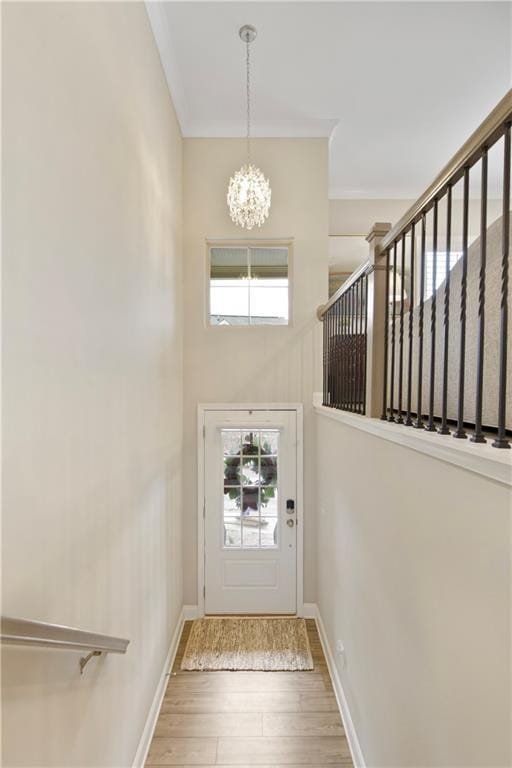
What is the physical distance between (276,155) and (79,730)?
13.7 feet

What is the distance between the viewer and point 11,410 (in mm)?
1005

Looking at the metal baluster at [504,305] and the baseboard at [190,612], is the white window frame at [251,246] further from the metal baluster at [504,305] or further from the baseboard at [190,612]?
the metal baluster at [504,305]

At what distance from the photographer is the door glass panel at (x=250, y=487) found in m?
3.83

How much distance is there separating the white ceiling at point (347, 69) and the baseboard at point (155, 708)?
4.18 metres

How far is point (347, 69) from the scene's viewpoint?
10.1ft

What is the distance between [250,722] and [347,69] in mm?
4566

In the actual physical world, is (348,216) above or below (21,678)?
above

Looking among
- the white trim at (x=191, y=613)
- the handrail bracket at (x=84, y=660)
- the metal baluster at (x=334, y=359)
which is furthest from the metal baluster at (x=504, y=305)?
the white trim at (x=191, y=613)

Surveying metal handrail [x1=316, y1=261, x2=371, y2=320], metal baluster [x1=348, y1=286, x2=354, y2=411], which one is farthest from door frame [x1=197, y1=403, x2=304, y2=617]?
metal baluster [x1=348, y1=286, x2=354, y2=411]

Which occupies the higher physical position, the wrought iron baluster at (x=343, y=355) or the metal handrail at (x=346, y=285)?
the metal handrail at (x=346, y=285)

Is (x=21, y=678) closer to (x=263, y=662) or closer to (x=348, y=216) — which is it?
(x=263, y=662)

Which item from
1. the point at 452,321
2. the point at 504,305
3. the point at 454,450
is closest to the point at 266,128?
the point at 452,321

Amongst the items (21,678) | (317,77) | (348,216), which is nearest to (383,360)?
(21,678)

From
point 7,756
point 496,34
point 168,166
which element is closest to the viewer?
point 7,756
